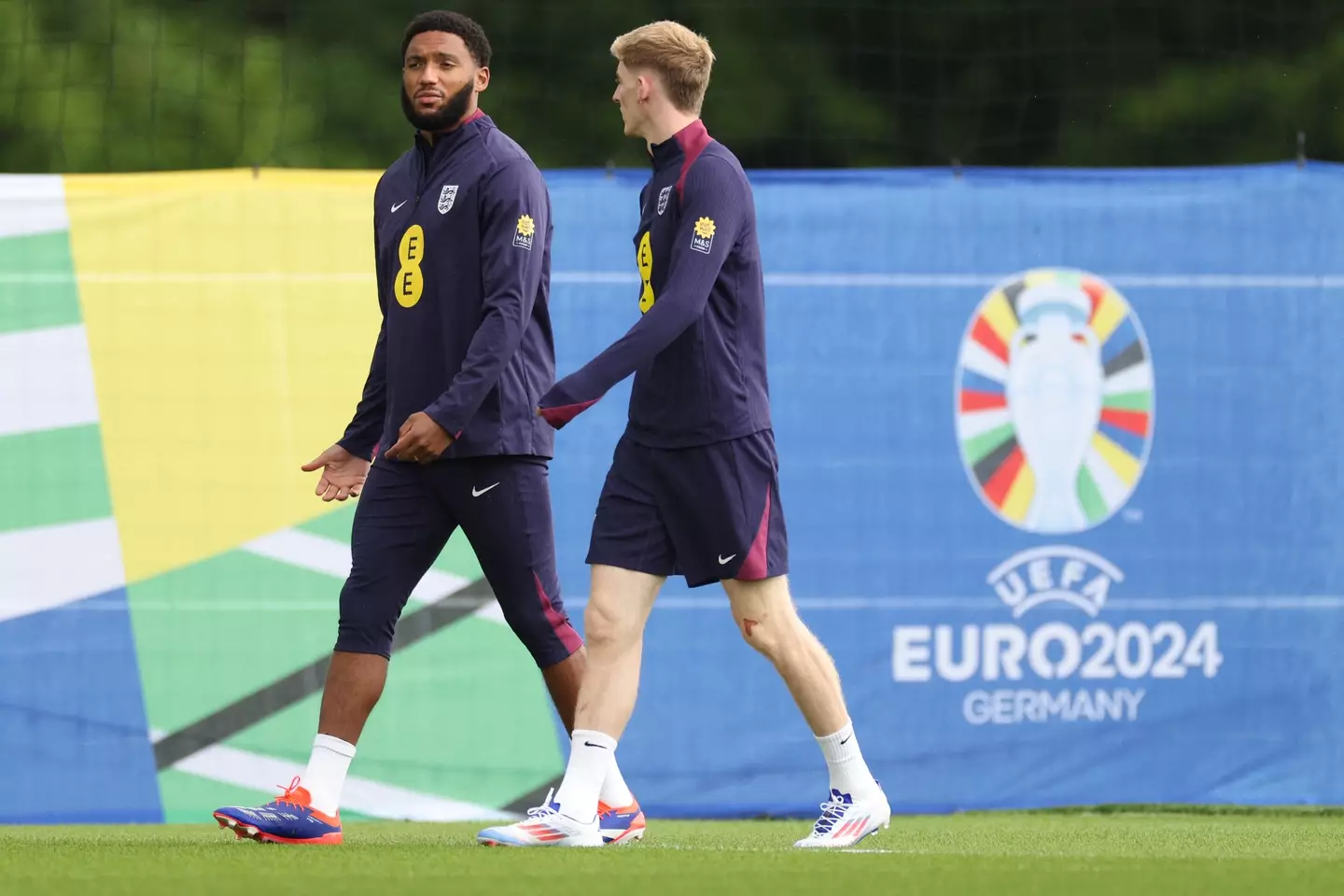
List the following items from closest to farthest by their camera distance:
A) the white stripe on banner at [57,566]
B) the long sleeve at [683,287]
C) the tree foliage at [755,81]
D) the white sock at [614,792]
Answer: the long sleeve at [683,287] < the white sock at [614,792] < the white stripe on banner at [57,566] < the tree foliage at [755,81]

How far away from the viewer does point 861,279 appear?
7.63m

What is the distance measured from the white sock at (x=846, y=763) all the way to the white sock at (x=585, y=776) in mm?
562

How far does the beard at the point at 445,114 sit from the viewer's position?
563 centimetres

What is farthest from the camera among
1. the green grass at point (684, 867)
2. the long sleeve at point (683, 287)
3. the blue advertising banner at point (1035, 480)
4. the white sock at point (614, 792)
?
the blue advertising banner at point (1035, 480)

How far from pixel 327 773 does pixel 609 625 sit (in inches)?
30.6

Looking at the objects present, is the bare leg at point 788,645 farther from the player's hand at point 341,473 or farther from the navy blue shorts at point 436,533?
the player's hand at point 341,473

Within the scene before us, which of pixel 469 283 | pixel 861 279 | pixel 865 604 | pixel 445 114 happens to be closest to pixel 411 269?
pixel 469 283

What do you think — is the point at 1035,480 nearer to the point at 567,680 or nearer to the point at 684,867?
the point at 567,680

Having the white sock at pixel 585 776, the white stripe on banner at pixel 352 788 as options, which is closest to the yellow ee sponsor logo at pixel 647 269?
the white sock at pixel 585 776

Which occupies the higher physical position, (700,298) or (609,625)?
(700,298)

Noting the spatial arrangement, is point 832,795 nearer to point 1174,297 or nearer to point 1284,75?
point 1174,297

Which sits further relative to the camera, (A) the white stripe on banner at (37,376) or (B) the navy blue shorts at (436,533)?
(A) the white stripe on banner at (37,376)

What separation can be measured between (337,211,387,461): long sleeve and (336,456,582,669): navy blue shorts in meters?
0.23

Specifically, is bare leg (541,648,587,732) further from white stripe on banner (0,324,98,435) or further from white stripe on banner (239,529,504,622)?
white stripe on banner (0,324,98,435)
